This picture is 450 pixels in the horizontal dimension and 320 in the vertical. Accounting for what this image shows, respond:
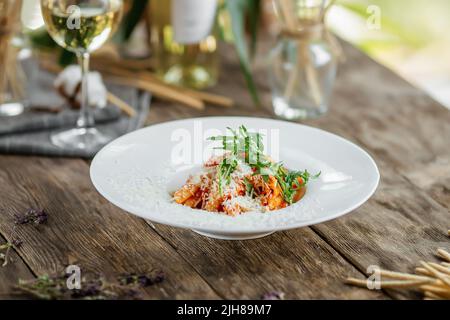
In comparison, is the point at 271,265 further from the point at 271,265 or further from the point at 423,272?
the point at 423,272

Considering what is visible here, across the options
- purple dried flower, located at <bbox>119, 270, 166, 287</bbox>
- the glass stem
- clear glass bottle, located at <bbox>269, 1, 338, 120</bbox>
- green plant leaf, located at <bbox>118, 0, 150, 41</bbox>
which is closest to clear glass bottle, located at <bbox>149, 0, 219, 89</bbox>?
green plant leaf, located at <bbox>118, 0, 150, 41</bbox>

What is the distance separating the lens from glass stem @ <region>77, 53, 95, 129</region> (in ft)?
5.40

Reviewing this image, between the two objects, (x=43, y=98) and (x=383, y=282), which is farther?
(x=43, y=98)

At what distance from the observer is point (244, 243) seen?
1.29 metres

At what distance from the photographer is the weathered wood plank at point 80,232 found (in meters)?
1.21

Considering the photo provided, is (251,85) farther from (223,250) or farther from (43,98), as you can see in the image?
(223,250)

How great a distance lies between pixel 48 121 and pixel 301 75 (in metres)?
0.62

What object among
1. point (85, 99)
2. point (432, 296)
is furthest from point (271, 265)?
point (85, 99)

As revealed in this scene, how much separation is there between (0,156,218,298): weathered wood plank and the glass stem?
0.43 ft

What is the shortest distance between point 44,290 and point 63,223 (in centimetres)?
24

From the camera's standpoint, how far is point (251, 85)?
1862mm

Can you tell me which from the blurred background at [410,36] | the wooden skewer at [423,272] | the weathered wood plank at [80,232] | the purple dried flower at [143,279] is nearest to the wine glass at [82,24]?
the weathered wood plank at [80,232]

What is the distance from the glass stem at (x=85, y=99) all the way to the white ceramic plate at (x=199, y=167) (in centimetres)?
29
